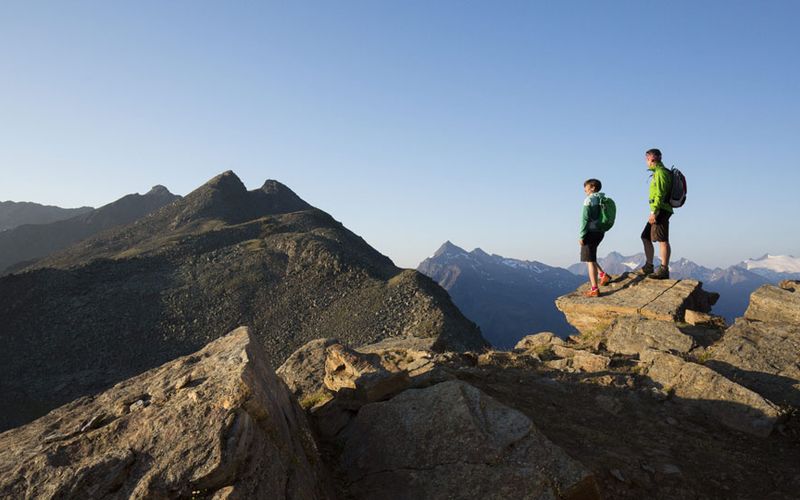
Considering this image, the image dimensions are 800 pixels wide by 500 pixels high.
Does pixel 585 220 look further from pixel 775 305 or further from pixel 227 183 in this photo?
pixel 227 183

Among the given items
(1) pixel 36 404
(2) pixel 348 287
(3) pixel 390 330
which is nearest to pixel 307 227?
(2) pixel 348 287

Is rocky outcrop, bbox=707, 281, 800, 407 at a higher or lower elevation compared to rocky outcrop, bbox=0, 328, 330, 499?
lower

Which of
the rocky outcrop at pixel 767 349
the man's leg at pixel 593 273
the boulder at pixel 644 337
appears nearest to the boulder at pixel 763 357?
the rocky outcrop at pixel 767 349

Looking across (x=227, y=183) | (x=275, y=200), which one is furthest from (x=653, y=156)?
(x=275, y=200)

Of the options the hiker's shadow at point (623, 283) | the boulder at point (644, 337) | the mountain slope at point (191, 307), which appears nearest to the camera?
the boulder at point (644, 337)

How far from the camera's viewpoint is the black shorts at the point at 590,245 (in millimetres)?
14118

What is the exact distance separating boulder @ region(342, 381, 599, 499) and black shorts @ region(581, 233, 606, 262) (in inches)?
351

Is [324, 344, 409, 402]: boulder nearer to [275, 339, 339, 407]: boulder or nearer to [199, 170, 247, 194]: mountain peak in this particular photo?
[275, 339, 339, 407]: boulder

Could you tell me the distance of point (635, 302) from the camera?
14.0m

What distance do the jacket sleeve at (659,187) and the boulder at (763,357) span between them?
3.71 m

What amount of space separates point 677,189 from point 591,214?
7.72 ft

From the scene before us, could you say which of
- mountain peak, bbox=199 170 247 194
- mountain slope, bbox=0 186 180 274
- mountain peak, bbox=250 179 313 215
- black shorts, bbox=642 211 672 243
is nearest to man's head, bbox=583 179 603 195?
black shorts, bbox=642 211 672 243

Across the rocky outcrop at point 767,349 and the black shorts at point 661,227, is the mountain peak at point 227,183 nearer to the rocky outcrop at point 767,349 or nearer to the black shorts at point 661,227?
the black shorts at point 661,227

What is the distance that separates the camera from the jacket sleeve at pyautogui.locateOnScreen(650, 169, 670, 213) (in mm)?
12992
